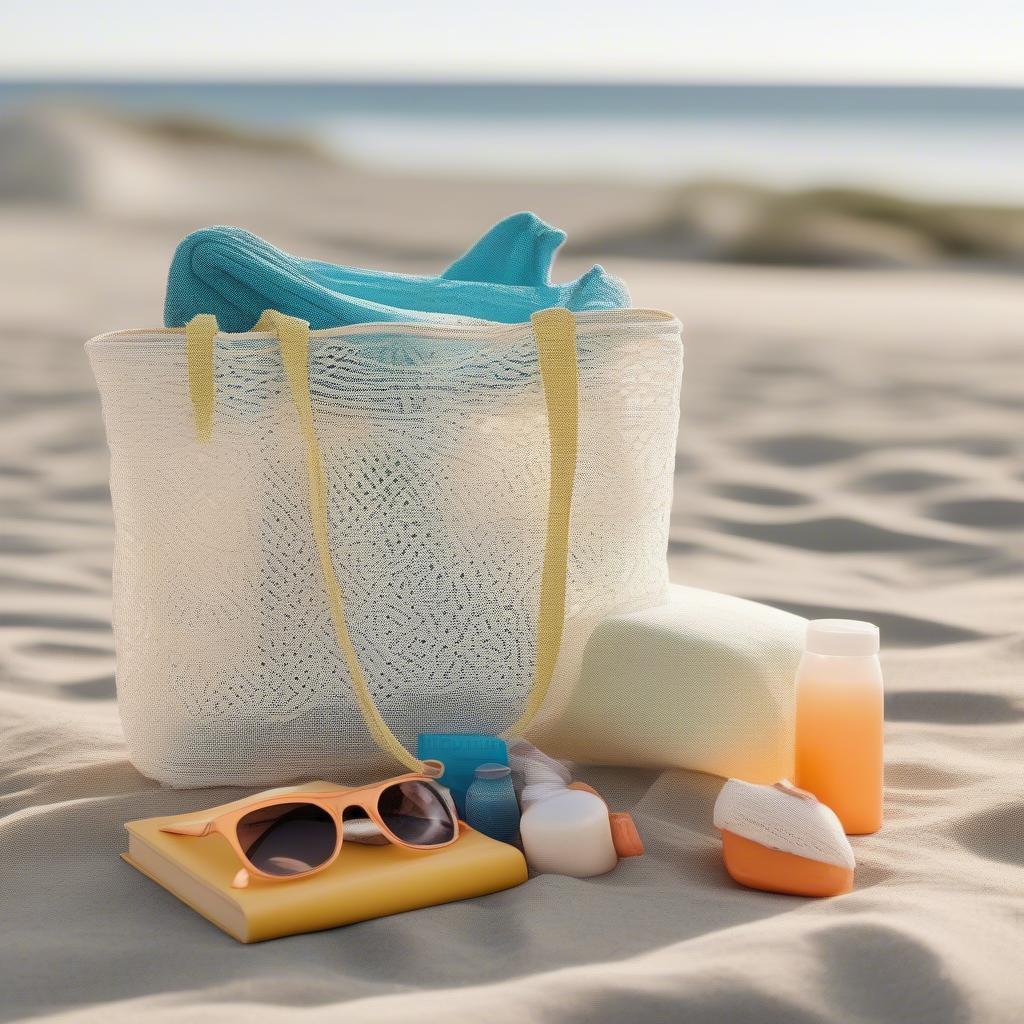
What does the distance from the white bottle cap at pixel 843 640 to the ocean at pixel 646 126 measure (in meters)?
11.0

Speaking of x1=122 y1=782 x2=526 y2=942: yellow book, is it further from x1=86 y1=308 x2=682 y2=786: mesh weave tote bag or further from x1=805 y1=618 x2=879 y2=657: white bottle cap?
x1=805 y1=618 x2=879 y2=657: white bottle cap

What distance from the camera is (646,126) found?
18203mm

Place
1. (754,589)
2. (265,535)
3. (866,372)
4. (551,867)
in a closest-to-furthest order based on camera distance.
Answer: (551,867) < (265,535) < (754,589) < (866,372)

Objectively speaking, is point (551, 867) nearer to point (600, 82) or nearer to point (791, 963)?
point (791, 963)

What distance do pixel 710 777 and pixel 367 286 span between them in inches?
28.3

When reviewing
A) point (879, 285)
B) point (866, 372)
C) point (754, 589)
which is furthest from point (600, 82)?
point (754, 589)

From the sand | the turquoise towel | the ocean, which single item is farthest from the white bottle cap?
the ocean

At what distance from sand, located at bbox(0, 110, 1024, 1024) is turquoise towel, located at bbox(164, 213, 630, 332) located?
0.56 m

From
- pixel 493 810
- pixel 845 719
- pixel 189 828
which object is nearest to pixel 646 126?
pixel 845 719

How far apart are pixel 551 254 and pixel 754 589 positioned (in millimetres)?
969

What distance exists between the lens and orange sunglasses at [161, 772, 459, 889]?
133 cm

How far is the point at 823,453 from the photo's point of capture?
362 cm

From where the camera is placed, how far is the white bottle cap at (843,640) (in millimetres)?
1534

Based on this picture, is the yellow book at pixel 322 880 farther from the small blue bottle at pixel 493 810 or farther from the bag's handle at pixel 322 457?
the bag's handle at pixel 322 457
